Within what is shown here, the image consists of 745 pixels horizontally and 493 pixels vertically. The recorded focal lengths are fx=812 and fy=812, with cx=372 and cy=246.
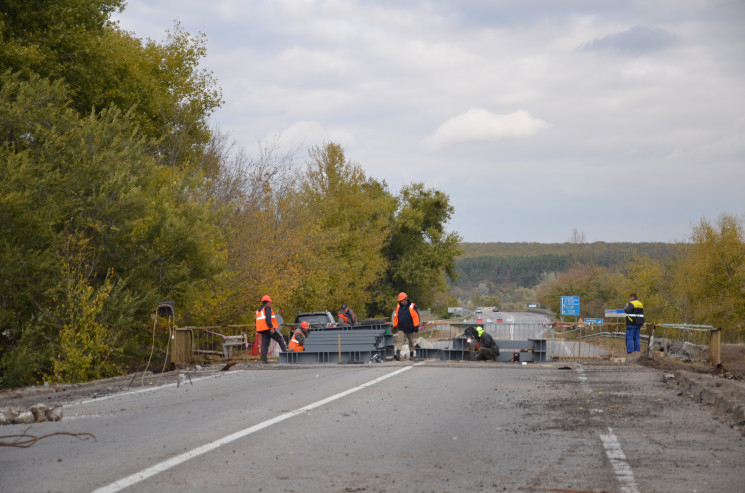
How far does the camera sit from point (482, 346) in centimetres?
2327

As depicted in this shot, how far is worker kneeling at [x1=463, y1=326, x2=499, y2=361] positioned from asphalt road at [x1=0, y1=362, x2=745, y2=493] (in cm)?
839

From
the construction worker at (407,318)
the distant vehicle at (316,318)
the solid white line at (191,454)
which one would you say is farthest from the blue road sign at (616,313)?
the solid white line at (191,454)

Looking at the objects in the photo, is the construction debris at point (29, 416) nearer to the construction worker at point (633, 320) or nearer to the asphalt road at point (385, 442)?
the asphalt road at point (385, 442)

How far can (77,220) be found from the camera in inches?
791

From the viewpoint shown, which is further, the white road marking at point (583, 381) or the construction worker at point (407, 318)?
the construction worker at point (407, 318)

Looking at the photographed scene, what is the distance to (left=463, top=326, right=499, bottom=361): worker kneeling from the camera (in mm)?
23250

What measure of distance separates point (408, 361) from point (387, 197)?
194 ft

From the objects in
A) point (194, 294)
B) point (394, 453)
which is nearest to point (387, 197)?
point (194, 294)

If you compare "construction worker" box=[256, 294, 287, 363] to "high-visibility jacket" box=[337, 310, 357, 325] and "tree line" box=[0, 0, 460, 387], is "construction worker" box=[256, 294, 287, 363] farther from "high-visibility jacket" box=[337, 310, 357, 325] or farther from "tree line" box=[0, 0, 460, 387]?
"high-visibility jacket" box=[337, 310, 357, 325]

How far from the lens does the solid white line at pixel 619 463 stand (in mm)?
6473

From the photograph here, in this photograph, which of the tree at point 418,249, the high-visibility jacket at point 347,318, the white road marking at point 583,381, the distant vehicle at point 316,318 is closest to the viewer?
Result: the white road marking at point 583,381

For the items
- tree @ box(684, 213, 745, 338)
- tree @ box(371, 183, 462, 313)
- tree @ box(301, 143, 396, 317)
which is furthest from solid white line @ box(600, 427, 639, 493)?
tree @ box(371, 183, 462, 313)

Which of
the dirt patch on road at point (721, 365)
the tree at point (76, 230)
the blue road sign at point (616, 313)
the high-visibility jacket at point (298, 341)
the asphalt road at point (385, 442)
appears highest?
the tree at point (76, 230)

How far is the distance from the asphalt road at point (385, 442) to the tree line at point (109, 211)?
Answer: 546 centimetres
